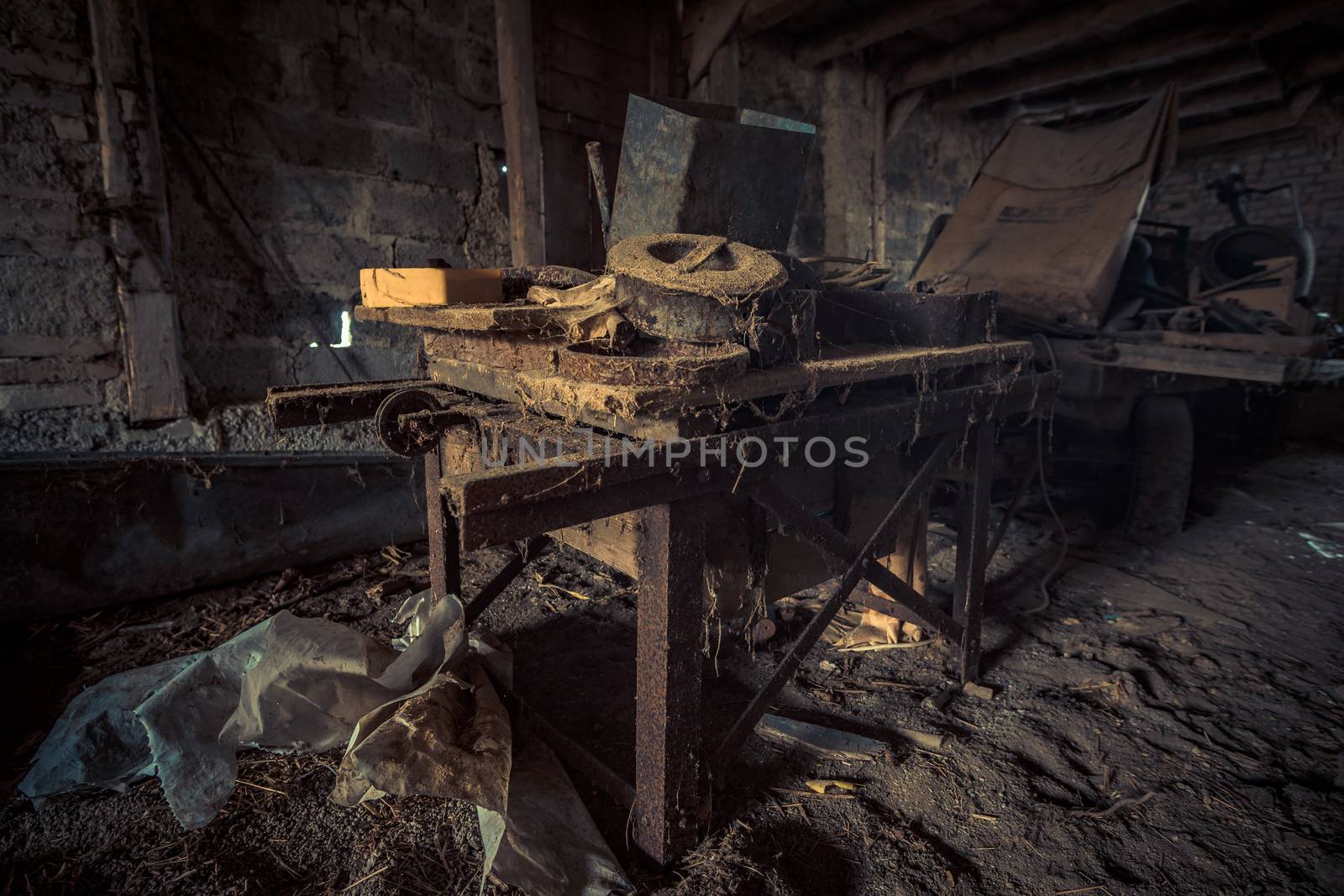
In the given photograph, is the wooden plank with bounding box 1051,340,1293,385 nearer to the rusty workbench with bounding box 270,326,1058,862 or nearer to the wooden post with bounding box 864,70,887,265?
the rusty workbench with bounding box 270,326,1058,862

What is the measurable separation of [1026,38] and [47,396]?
6.63 meters

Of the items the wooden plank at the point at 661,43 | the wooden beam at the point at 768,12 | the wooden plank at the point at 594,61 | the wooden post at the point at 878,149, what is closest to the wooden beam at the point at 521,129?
the wooden plank at the point at 594,61

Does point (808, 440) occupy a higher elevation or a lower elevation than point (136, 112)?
lower

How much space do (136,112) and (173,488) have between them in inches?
65.6

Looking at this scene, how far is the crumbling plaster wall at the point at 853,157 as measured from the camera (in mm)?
5496

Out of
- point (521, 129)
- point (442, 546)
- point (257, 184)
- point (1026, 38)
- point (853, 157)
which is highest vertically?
point (1026, 38)

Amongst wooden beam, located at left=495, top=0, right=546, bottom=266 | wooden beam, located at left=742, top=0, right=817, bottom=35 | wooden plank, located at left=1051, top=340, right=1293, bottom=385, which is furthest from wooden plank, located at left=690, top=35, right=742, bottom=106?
wooden plank, located at left=1051, top=340, right=1293, bottom=385

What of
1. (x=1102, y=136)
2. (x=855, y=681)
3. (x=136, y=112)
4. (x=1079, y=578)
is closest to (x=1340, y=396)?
(x=1102, y=136)

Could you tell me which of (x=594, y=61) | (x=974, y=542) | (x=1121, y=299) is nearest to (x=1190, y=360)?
(x=1121, y=299)

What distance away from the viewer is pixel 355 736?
1.67 meters

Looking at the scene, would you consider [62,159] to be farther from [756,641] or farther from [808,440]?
[756,641]

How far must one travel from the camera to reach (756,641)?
2959mm

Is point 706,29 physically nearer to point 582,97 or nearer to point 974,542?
point 582,97

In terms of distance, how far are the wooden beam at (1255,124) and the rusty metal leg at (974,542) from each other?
7424 millimetres
